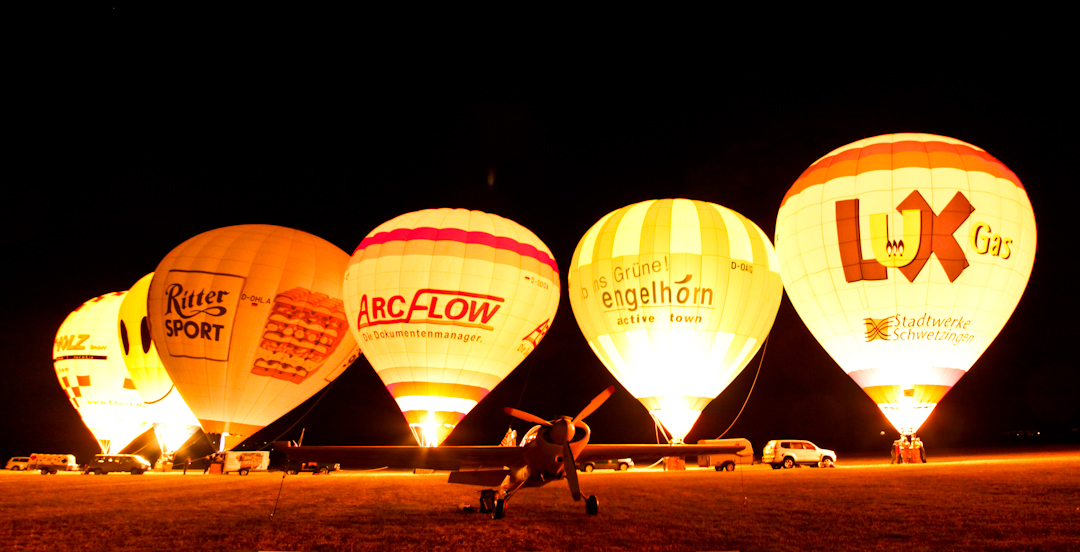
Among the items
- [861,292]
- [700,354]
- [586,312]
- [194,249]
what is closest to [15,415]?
[194,249]

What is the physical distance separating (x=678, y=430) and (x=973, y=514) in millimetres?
12786

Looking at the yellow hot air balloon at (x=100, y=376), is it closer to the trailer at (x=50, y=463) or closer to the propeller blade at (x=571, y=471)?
the trailer at (x=50, y=463)

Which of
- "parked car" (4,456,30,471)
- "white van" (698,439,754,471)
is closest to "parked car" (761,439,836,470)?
"white van" (698,439,754,471)

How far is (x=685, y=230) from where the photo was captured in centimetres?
2222

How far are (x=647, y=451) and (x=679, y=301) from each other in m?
9.35

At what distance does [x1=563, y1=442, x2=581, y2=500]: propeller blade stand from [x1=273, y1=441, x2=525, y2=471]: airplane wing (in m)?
1.23

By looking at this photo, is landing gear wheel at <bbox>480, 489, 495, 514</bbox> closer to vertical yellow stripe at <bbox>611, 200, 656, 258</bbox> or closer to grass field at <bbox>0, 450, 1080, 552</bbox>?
grass field at <bbox>0, 450, 1080, 552</bbox>

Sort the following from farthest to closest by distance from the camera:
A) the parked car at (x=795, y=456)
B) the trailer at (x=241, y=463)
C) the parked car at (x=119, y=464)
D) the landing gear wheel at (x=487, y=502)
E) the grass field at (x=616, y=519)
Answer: the parked car at (x=119, y=464) → the trailer at (x=241, y=463) → the parked car at (x=795, y=456) → the landing gear wheel at (x=487, y=502) → the grass field at (x=616, y=519)

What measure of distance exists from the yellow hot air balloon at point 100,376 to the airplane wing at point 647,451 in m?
28.5

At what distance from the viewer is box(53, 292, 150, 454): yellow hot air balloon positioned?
106 feet

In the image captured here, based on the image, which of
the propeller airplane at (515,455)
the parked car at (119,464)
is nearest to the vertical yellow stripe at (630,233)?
the propeller airplane at (515,455)

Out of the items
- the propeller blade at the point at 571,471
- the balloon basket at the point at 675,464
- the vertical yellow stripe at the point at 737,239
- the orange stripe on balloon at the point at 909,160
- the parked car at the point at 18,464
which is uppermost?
the orange stripe on balloon at the point at 909,160

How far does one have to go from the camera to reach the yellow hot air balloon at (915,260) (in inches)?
771

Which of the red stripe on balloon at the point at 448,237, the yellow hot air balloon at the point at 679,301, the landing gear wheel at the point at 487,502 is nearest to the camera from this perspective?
the landing gear wheel at the point at 487,502
